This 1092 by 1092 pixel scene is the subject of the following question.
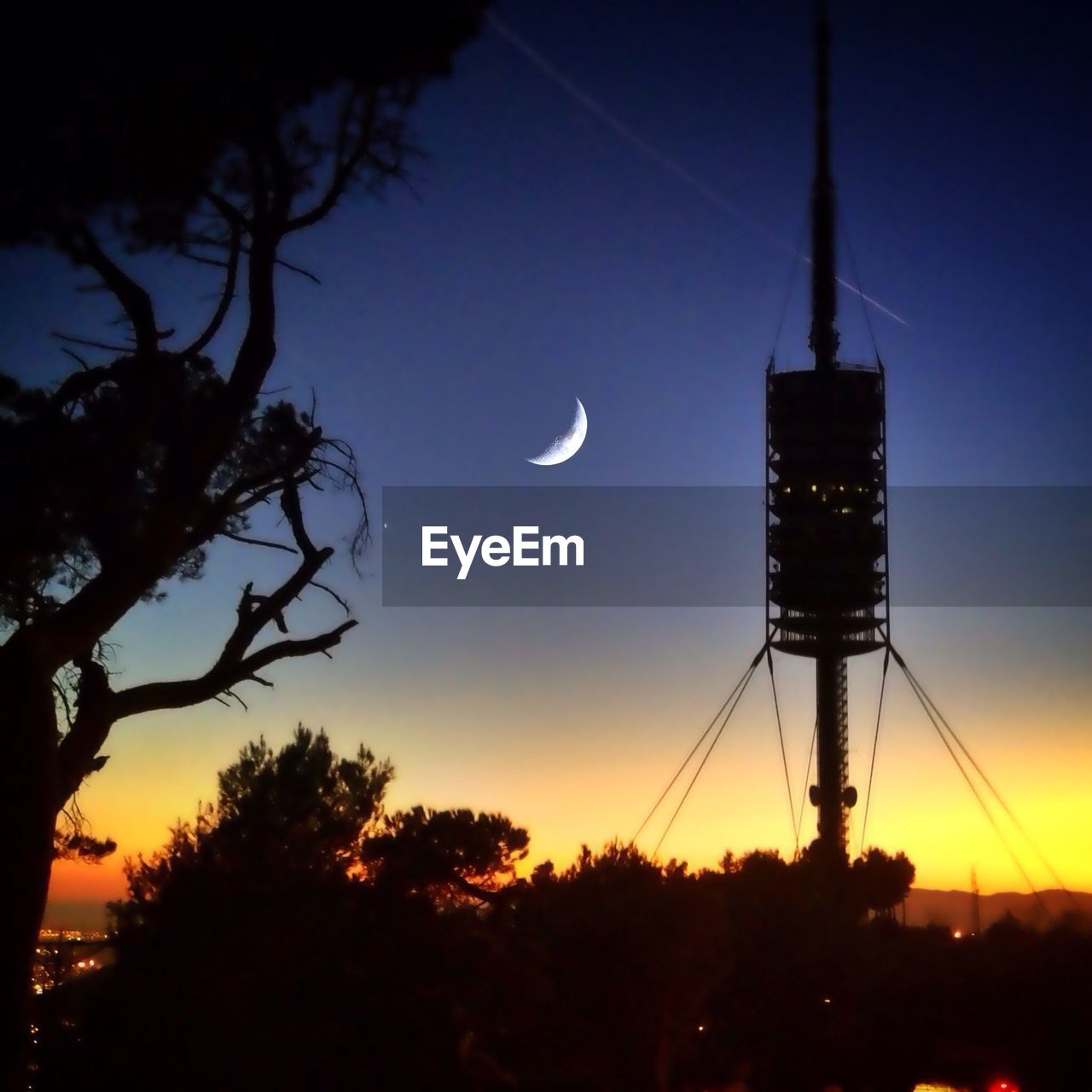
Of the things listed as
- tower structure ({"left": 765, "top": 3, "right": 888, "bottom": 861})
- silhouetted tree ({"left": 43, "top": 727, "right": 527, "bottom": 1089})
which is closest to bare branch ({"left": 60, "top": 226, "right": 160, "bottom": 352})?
silhouetted tree ({"left": 43, "top": 727, "right": 527, "bottom": 1089})

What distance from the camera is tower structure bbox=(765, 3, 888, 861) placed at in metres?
76.1

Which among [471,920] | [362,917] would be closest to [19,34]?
[362,917]

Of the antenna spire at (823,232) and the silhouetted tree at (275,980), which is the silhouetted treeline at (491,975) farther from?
the antenna spire at (823,232)

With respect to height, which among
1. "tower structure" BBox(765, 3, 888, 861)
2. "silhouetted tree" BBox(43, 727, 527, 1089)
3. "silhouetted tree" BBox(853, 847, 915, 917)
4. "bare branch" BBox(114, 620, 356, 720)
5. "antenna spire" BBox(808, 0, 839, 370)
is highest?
"antenna spire" BBox(808, 0, 839, 370)

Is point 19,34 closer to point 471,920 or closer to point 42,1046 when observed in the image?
point 42,1046

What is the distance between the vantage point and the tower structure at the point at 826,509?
76062 mm

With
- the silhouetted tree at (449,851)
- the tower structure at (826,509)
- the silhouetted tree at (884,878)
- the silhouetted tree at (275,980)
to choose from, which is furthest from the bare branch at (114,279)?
the silhouetted tree at (884,878)

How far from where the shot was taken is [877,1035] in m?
48.6

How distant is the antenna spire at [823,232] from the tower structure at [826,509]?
46mm

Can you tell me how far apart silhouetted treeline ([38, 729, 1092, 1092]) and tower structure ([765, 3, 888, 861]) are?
36.7 feet

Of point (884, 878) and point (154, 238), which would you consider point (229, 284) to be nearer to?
point (154, 238)

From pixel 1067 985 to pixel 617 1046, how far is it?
22232mm

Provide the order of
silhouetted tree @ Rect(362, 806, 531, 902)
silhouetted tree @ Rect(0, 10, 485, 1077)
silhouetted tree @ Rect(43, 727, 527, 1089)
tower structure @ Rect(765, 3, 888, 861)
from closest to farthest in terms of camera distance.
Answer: silhouetted tree @ Rect(0, 10, 485, 1077) → silhouetted tree @ Rect(43, 727, 527, 1089) → silhouetted tree @ Rect(362, 806, 531, 902) → tower structure @ Rect(765, 3, 888, 861)

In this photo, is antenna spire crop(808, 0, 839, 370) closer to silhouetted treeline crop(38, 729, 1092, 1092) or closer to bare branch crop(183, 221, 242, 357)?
silhouetted treeline crop(38, 729, 1092, 1092)
